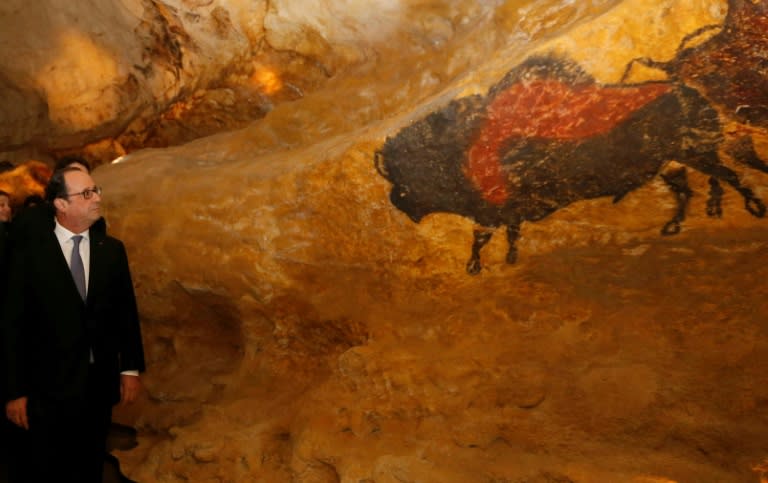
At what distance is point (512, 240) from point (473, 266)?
0.20 meters

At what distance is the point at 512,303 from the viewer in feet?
8.38

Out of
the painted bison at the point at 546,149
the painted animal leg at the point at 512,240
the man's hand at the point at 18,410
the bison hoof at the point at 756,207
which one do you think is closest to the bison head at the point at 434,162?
the painted bison at the point at 546,149

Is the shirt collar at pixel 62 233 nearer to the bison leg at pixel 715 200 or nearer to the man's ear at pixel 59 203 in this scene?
the man's ear at pixel 59 203

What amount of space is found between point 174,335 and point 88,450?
858 mm

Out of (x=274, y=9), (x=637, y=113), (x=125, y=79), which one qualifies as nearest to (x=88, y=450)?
(x=125, y=79)

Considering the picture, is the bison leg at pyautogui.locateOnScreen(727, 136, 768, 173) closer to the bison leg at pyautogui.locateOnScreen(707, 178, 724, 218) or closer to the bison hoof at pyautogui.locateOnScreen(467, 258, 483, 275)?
the bison leg at pyautogui.locateOnScreen(707, 178, 724, 218)

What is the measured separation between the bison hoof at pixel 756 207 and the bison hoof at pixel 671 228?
9.0 inches

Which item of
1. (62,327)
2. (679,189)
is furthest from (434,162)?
(62,327)

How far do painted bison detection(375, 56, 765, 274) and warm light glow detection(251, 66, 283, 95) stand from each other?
1.82 meters

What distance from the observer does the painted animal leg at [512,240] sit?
245 cm

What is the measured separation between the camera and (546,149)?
91.7 inches

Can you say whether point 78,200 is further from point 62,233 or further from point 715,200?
point 715,200

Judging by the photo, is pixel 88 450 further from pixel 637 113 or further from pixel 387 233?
pixel 637 113

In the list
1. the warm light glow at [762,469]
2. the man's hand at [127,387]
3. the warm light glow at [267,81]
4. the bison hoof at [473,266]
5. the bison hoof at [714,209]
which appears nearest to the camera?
the warm light glow at [762,469]
